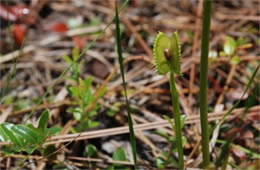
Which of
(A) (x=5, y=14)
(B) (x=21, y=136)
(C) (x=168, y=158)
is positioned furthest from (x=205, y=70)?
(A) (x=5, y=14)

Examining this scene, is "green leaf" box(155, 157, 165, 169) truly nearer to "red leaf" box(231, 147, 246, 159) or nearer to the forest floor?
the forest floor

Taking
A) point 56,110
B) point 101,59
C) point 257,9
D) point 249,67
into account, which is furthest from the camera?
point 257,9

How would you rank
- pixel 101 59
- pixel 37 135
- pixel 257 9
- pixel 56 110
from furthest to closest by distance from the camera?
pixel 257 9, pixel 101 59, pixel 56 110, pixel 37 135

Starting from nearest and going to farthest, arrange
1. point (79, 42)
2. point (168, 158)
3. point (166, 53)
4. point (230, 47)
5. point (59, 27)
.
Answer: point (166, 53)
point (168, 158)
point (230, 47)
point (79, 42)
point (59, 27)

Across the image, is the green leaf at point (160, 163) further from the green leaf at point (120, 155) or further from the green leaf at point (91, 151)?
the green leaf at point (91, 151)

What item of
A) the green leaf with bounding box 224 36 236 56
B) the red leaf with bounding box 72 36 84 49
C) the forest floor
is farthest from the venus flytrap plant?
the red leaf with bounding box 72 36 84 49

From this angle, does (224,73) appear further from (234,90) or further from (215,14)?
(215,14)

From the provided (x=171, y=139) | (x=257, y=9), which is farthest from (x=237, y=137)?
(x=257, y=9)

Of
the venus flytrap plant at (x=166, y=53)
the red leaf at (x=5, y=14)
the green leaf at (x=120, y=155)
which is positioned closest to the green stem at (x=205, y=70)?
the venus flytrap plant at (x=166, y=53)

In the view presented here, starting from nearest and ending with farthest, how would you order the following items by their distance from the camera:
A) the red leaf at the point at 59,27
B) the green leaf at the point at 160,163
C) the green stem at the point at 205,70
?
the green stem at the point at 205,70
the green leaf at the point at 160,163
the red leaf at the point at 59,27

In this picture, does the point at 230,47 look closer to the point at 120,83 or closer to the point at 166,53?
the point at 120,83

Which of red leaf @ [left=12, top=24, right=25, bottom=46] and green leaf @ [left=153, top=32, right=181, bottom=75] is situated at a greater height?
red leaf @ [left=12, top=24, right=25, bottom=46]
